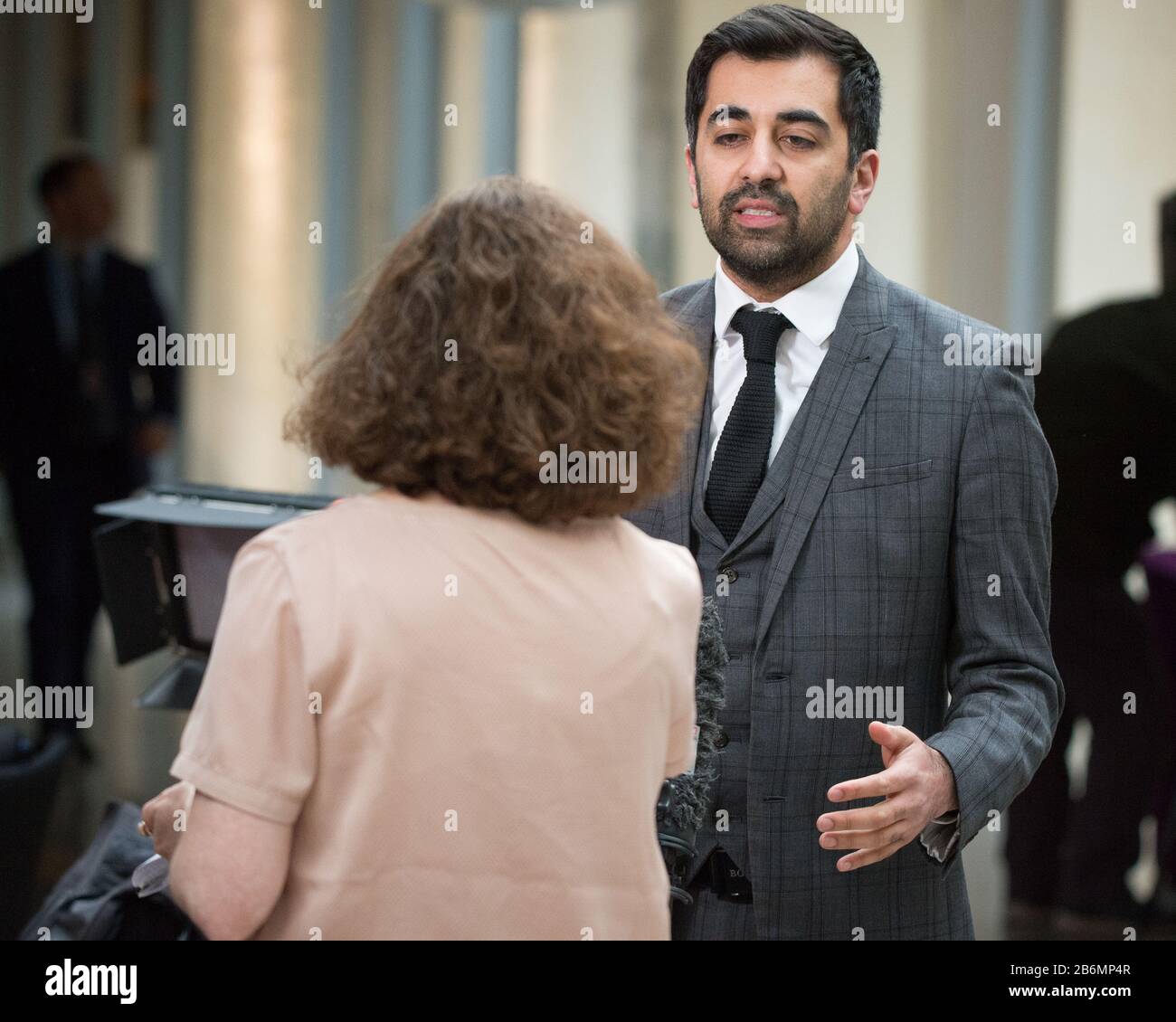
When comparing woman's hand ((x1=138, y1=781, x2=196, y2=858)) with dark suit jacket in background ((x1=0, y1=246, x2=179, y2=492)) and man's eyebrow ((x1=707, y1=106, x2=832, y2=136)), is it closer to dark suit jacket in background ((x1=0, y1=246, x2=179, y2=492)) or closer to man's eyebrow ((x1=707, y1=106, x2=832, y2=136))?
man's eyebrow ((x1=707, y1=106, x2=832, y2=136))

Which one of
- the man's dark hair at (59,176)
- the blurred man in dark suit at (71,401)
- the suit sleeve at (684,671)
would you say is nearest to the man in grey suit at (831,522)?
the suit sleeve at (684,671)

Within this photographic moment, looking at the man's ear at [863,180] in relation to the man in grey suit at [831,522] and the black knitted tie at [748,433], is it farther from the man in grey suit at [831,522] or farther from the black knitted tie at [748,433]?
the black knitted tie at [748,433]

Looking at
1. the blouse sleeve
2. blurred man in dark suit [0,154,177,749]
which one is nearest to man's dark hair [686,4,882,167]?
the blouse sleeve

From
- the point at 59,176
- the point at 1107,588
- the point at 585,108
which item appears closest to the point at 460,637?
the point at 1107,588

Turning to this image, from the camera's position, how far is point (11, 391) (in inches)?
193

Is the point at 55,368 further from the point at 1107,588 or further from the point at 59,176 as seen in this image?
the point at 1107,588

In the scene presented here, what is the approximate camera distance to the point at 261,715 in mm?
1210

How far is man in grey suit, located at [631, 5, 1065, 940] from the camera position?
5.70 ft

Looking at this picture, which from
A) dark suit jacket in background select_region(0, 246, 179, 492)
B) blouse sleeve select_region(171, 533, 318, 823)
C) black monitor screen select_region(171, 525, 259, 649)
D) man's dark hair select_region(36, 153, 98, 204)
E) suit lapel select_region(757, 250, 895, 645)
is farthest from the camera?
man's dark hair select_region(36, 153, 98, 204)

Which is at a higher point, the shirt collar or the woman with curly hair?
the shirt collar

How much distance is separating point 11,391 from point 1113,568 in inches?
133

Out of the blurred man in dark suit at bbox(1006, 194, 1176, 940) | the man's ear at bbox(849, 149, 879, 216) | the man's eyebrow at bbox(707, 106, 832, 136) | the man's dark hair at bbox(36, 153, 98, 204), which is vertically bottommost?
the blurred man in dark suit at bbox(1006, 194, 1176, 940)

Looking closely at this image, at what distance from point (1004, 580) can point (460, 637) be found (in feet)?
2.50
